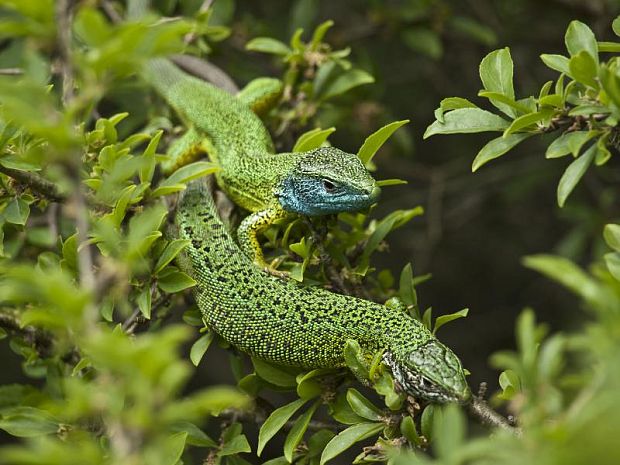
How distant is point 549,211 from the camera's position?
895 centimetres

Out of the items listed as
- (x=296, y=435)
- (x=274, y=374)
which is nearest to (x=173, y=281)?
(x=274, y=374)

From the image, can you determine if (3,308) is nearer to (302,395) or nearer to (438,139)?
(302,395)

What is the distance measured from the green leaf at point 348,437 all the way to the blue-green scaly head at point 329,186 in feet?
3.81

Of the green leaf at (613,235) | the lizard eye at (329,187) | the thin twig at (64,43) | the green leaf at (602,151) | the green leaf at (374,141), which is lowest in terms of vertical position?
the lizard eye at (329,187)

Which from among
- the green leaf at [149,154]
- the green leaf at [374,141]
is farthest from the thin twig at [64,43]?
the green leaf at [374,141]

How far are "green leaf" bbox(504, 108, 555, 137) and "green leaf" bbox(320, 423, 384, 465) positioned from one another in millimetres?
1353

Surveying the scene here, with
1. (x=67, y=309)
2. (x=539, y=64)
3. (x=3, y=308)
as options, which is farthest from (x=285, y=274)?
(x=539, y=64)

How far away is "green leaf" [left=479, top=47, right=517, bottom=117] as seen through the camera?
12.0 feet

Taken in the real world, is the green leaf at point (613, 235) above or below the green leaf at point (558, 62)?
below

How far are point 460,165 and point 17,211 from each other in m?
4.80

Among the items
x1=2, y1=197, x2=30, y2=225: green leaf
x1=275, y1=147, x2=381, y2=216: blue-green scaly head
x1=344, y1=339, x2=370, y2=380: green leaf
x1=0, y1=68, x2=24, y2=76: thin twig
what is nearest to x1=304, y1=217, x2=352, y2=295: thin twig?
x1=275, y1=147, x2=381, y2=216: blue-green scaly head

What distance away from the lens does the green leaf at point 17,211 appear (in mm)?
3840

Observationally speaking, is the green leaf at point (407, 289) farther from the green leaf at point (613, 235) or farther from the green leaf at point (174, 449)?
the green leaf at point (174, 449)

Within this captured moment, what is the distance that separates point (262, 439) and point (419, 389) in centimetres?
76
